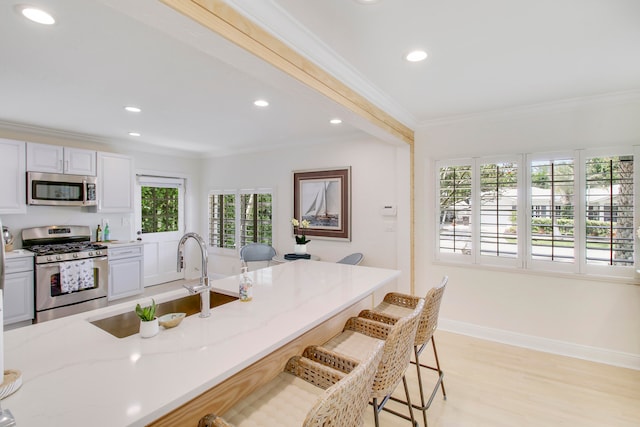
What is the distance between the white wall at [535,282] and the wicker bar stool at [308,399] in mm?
2597

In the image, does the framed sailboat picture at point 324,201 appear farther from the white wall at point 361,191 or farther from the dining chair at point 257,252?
the dining chair at point 257,252

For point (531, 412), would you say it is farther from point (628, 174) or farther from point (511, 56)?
point (511, 56)

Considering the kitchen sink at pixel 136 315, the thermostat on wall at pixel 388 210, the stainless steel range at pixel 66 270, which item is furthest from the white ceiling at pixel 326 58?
the stainless steel range at pixel 66 270

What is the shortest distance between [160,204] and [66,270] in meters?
2.05

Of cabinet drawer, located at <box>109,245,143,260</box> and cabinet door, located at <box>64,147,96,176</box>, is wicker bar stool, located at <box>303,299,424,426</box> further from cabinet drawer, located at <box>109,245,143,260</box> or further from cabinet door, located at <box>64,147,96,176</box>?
cabinet door, located at <box>64,147,96,176</box>

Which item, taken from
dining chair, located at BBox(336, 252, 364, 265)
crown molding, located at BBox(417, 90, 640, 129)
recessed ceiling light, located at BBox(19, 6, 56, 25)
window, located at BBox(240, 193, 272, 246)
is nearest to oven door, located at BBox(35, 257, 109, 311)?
window, located at BBox(240, 193, 272, 246)

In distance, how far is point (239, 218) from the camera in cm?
570

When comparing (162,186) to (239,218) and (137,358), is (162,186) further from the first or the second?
(137,358)

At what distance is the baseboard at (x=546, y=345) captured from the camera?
289cm

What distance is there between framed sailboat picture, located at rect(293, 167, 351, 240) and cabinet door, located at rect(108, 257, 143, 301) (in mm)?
2517

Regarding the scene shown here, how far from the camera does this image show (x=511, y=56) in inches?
84.8

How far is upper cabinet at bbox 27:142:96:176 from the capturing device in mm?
3926

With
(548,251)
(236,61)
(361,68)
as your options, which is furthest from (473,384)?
(236,61)

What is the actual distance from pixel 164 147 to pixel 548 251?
5.68 m
